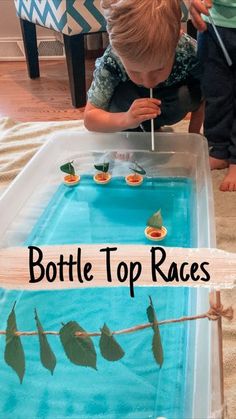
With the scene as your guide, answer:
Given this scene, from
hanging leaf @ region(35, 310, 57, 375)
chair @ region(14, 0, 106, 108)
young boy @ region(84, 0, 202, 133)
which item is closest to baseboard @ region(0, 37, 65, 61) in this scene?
chair @ region(14, 0, 106, 108)

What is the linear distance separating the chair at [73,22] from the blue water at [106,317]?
2.30 feet

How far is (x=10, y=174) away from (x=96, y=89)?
282 mm

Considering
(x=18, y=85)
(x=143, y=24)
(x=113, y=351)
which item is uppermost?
(x=143, y=24)

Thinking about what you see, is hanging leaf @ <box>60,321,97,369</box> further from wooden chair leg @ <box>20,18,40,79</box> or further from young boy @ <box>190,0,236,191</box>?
wooden chair leg @ <box>20,18,40,79</box>

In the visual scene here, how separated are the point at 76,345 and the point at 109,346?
3 centimetres

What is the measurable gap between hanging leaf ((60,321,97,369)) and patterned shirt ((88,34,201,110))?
0.73 m

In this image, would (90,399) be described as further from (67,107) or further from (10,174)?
(67,107)

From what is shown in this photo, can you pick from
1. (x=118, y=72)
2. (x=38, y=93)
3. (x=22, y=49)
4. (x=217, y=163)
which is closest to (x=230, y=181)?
(x=217, y=163)

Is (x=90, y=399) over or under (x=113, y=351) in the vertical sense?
under

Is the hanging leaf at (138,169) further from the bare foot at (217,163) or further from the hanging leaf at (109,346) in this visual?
the hanging leaf at (109,346)

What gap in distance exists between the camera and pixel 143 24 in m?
0.75

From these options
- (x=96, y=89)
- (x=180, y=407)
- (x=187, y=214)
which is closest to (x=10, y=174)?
(x=96, y=89)

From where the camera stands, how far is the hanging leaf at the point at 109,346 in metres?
0.42

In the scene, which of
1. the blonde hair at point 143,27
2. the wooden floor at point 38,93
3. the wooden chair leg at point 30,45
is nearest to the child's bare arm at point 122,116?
the blonde hair at point 143,27
